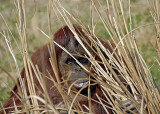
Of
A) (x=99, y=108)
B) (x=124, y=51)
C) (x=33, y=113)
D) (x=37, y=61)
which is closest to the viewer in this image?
(x=33, y=113)

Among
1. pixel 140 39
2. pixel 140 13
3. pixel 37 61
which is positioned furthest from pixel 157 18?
pixel 140 13

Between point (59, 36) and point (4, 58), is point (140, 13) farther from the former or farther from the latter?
point (59, 36)

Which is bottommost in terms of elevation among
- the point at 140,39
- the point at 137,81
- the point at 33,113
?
the point at 140,39

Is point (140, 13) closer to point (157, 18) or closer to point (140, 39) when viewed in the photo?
point (140, 39)

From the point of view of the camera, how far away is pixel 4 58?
4117mm

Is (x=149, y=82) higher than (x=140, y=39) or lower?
higher

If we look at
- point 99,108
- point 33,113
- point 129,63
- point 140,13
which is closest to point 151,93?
point 129,63

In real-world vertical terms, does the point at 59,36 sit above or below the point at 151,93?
above

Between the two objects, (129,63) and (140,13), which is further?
(140,13)

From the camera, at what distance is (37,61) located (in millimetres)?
2572

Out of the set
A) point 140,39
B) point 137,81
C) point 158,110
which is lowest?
point 140,39

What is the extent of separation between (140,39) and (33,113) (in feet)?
10.0

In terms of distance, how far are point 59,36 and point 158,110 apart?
105 centimetres

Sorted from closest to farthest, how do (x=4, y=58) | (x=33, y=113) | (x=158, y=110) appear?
1. (x=33, y=113)
2. (x=158, y=110)
3. (x=4, y=58)
